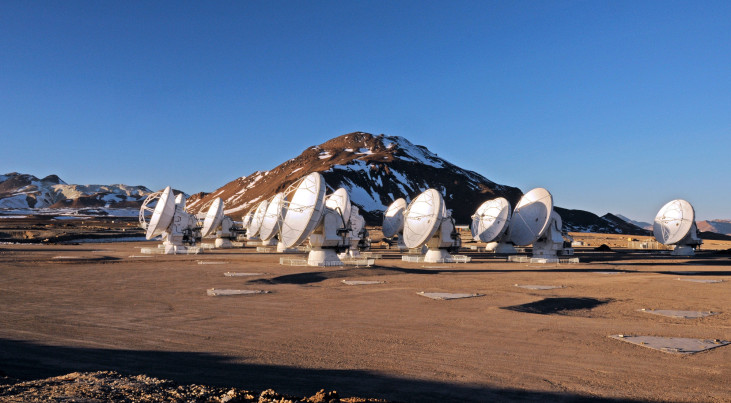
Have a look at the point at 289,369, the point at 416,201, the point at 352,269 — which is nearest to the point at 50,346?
the point at 289,369

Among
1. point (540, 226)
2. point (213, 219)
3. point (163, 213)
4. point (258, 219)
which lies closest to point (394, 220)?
point (540, 226)

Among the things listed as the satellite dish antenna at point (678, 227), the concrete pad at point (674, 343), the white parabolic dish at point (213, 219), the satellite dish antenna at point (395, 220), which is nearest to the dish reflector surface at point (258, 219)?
the white parabolic dish at point (213, 219)

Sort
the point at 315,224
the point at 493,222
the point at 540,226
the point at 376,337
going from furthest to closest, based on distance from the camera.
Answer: the point at 493,222, the point at 540,226, the point at 315,224, the point at 376,337

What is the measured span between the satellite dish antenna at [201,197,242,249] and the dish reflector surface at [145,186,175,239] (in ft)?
45.6

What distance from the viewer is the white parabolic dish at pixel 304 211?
34594 millimetres

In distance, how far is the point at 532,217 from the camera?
1921 inches

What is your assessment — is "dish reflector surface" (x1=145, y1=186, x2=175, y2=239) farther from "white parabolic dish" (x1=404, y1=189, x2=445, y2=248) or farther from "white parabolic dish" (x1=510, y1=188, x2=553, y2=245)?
"white parabolic dish" (x1=510, y1=188, x2=553, y2=245)

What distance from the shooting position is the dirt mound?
7363mm

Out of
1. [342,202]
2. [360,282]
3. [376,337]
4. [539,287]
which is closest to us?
[376,337]

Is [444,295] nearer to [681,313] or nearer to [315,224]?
[681,313]

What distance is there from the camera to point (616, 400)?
873 centimetres

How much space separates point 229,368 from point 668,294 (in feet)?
69.9

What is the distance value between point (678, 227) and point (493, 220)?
22.1 m

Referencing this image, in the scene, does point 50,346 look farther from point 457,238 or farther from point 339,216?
point 457,238
